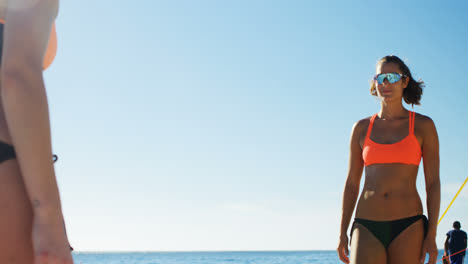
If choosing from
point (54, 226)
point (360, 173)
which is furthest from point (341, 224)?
point (54, 226)

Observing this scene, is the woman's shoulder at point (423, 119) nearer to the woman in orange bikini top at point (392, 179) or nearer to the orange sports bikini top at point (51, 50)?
the woman in orange bikini top at point (392, 179)

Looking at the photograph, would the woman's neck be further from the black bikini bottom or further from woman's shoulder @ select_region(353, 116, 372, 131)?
the black bikini bottom

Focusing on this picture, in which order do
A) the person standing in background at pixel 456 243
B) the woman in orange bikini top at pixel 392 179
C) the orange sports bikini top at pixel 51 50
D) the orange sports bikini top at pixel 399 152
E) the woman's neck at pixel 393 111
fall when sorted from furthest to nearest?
the person standing in background at pixel 456 243, the woman's neck at pixel 393 111, the orange sports bikini top at pixel 399 152, the woman in orange bikini top at pixel 392 179, the orange sports bikini top at pixel 51 50

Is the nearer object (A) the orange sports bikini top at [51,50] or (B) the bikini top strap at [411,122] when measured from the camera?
(A) the orange sports bikini top at [51,50]

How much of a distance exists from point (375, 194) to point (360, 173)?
45cm

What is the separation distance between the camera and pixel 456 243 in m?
12.7

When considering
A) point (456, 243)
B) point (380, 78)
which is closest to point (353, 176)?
point (380, 78)

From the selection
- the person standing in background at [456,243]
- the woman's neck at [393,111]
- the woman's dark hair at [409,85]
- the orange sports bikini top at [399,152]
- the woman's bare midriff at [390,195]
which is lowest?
the person standing in background at [456,243]

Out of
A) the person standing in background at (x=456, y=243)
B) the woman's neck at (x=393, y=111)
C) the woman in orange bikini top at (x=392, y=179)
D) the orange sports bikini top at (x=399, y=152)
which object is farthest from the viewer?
the person standing in background at (x=456, y=243)

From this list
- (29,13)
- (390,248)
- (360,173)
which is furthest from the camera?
(360,173)

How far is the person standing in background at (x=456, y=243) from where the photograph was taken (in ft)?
41.1

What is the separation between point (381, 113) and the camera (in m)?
4.30

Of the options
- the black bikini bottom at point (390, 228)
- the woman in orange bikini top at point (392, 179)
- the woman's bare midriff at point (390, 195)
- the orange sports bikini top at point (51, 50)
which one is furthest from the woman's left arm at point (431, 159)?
the orange sports bikini top at point (51, 50)

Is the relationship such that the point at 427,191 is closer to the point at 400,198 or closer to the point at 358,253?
the point at 400,198
